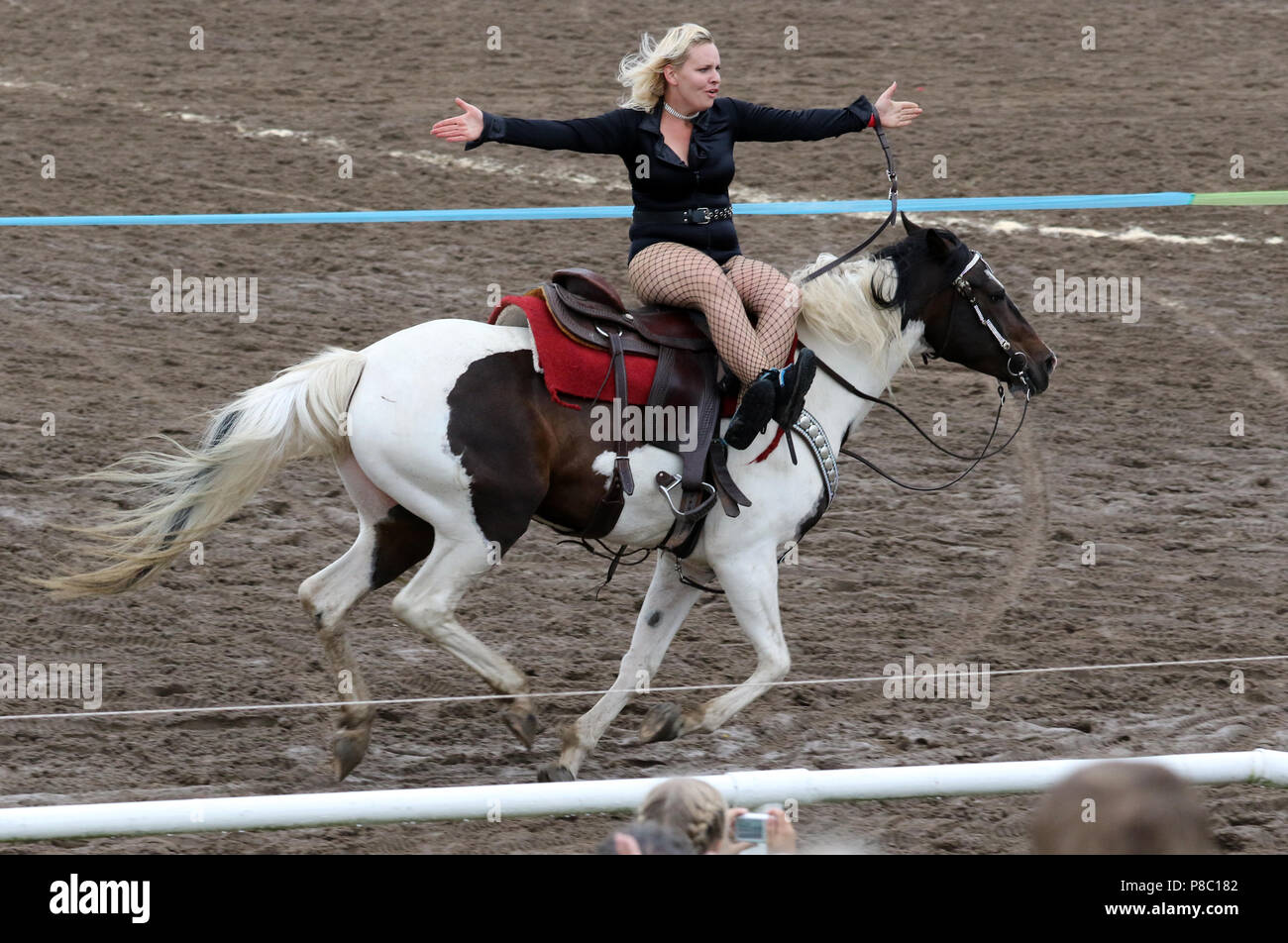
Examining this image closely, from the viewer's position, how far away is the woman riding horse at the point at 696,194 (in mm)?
6160

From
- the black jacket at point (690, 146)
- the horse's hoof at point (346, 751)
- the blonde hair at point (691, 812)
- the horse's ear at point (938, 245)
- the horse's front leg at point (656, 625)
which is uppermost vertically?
the black jacket at point (690, 146)

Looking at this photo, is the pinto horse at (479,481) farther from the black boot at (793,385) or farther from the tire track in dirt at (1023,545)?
the tire track in dirt at (1023,545)

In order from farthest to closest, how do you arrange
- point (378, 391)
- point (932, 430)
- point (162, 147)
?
point (162, 147), point (932, 430), point (378, 391)

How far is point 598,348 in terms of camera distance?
6176mm

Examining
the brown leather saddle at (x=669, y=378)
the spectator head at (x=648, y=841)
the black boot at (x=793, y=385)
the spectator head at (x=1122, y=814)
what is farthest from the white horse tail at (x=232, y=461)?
the spectator head at (x=1122, y=814)

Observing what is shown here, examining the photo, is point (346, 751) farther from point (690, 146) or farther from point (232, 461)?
point (690, 146)

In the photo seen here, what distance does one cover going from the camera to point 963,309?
6.87 meters

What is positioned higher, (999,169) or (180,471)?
(999,169)

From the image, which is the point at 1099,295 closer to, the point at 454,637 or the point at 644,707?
the point at 644,707

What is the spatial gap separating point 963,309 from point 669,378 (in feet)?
4.82

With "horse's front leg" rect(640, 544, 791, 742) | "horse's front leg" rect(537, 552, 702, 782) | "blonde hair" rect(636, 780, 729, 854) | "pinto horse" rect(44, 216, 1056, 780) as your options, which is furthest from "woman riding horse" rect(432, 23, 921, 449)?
"blonde hair" rect(636, 780, 729, 854)

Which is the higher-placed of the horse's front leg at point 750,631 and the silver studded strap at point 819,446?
the silver studded strap at point 819,446

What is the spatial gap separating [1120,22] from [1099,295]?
7151 mm

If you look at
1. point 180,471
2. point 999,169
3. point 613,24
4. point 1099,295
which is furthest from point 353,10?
point 180,471
